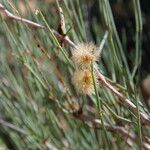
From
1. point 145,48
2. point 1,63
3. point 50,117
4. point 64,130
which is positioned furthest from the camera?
point 145,48

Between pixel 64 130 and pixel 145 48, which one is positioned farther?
pixel 145 48

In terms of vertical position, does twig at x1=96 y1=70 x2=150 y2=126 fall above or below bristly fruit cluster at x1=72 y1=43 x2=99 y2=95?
below

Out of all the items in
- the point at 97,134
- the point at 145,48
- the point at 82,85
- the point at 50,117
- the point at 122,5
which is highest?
the point at 82,85

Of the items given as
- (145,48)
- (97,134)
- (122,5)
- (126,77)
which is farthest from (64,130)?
(122,5)

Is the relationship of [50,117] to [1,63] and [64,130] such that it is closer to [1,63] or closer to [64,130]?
[64,130]

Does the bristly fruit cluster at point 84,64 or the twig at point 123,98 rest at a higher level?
the bristly fruit cluster at point 84,64

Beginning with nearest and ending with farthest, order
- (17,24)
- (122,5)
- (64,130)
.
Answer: (17,24)
(64,130)
(122,5)

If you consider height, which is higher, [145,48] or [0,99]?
[0,99]
